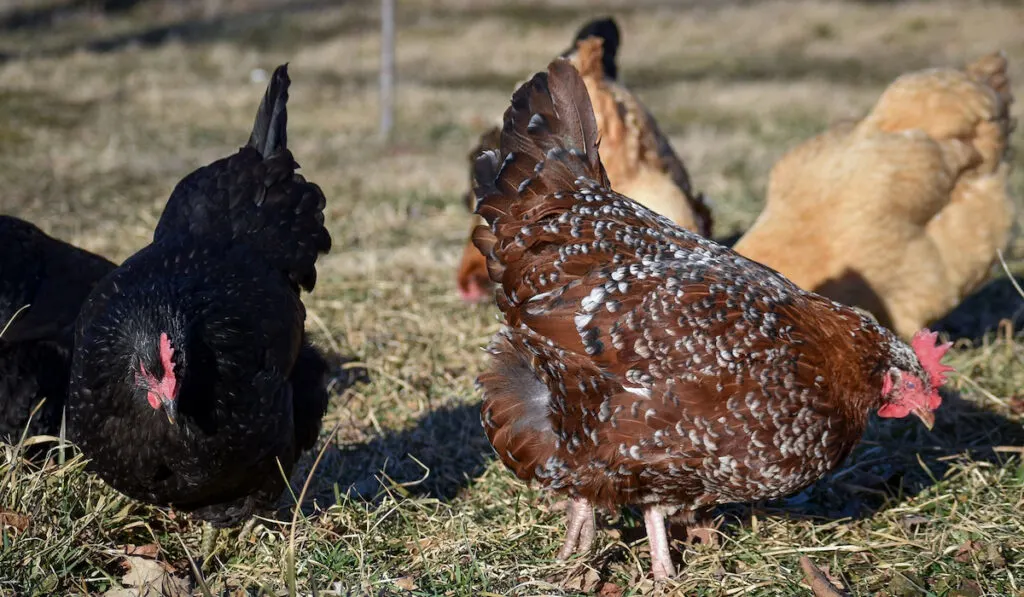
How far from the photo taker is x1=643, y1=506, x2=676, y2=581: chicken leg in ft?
9.65

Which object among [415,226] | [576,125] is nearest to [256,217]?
[576,125]

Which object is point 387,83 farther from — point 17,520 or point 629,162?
point 17,520

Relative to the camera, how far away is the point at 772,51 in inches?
707

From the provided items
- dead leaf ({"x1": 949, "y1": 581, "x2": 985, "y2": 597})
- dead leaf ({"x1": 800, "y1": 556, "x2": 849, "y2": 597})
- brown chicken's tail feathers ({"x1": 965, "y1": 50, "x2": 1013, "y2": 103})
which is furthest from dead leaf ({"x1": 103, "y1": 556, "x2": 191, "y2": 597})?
brown chicken's tail feathers ({"x1": 965, "y1": 50, "x2": 1013, "y2": 103})

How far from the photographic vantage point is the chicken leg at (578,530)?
3064 mm

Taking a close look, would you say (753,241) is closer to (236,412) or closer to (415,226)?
(236,412)

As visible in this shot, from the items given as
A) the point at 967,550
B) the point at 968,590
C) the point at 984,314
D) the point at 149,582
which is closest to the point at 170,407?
the point at 149,582

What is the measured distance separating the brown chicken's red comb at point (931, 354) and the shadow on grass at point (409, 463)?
1.69 m

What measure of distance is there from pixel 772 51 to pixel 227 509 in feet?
55.8

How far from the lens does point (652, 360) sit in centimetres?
274

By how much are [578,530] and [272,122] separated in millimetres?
1923

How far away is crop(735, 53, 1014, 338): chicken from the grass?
1.47 ft

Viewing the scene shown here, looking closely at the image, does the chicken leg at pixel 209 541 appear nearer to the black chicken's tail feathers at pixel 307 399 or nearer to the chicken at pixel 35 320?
the black chicken's tail feathers at pixel 307 399

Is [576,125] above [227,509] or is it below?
above
